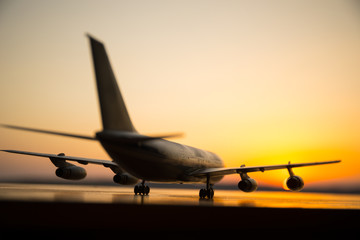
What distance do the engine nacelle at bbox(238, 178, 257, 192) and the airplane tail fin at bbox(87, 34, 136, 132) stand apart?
30.7 ft

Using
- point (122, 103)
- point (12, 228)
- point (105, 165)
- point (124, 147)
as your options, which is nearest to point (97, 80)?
point (122, 103)

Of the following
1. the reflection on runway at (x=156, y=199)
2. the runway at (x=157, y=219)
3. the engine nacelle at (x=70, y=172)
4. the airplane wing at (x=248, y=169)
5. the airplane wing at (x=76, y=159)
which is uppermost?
the airplane wing at (x=76, y=159)

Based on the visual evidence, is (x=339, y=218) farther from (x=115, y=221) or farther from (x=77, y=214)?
(x=77, y=214)

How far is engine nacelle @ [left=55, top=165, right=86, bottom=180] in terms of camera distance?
868 inches

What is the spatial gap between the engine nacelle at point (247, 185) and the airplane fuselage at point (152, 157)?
3.42 metres

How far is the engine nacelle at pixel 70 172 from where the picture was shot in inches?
868

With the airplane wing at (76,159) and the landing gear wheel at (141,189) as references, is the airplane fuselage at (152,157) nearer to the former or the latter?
the landing gear wheel at (141,189)

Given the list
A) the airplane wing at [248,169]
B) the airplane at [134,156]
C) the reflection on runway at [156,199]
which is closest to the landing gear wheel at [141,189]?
the airplane at [134,156]

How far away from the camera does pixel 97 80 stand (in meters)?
13.6

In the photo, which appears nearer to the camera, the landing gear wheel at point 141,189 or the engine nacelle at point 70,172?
the engine nacelle at point 70,172

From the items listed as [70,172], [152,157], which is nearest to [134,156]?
[152,157]

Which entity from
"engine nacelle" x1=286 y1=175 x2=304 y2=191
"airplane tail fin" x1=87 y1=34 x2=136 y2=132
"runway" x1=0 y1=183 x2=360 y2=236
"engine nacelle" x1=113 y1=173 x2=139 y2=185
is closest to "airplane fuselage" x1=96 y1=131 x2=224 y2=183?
"airplane tail fin" x1=87 y1=34 x2=136 y2=132

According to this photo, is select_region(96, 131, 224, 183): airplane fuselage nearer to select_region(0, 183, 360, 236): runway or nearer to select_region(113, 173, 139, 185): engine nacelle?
select_region(113, 173, 139, 185): engine nacelle

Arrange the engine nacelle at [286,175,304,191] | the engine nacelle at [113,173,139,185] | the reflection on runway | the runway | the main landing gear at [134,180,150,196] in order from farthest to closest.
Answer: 1. the engine nacelle at [113,173,139,185]
2. the main landing gear at [134,180,150,196]
3. the engine nacelle at [286,175,304,191]
4. the reflection on runway
5. the runway
